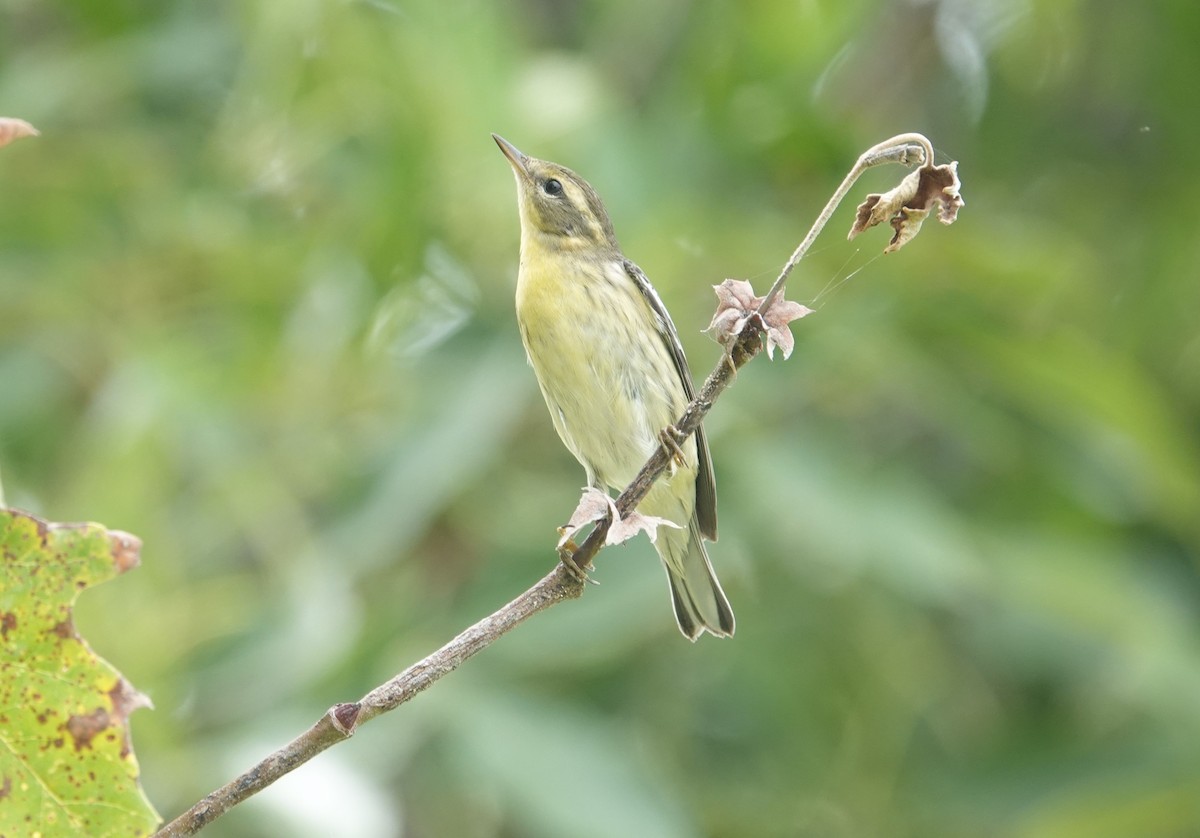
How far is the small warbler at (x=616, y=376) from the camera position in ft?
12.9

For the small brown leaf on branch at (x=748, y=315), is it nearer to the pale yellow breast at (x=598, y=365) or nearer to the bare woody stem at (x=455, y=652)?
the bare woody stem at (x=455, y=652)

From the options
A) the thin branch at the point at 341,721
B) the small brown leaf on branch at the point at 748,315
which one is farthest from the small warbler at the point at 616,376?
the thin branch at the point at 341,721

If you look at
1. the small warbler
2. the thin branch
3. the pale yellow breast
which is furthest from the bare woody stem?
the pale yellow breast

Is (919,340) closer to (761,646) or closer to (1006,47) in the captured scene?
(761,646)

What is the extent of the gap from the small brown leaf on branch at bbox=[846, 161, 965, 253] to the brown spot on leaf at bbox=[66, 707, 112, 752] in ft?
3.17

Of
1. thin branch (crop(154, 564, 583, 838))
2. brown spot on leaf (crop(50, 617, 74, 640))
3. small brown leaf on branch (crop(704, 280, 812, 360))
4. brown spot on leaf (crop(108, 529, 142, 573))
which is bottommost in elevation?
brown spot on leaf (crop(50, 617, 74, 640))

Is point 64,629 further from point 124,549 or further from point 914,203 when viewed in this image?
point 914,203

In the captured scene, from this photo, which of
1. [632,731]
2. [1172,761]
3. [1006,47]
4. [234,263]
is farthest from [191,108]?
[1172,761]

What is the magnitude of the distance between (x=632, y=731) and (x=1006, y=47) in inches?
130

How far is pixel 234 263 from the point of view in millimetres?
4707

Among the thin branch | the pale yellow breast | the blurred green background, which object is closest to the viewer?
the thin branch

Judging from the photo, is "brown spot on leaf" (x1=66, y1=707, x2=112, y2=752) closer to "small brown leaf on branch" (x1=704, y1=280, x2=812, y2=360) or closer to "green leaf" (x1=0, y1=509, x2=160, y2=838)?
"green leaf" (x1=0, y1=509, x2=160, y2=838)

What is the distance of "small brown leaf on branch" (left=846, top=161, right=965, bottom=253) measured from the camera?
159 cm

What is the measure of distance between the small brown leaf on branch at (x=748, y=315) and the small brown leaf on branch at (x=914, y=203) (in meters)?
0.13
